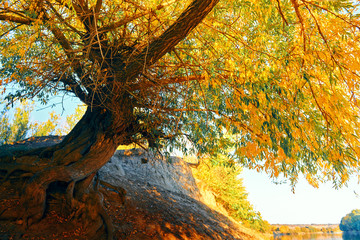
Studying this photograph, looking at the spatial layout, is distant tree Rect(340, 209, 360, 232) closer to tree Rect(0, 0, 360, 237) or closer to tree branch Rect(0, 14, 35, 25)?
tree Rect(0, 0, 360, 237)

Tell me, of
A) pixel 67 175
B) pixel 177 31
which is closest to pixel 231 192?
pixel 67 175

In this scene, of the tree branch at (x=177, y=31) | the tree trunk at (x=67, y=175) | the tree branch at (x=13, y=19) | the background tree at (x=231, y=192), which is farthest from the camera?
the background tree at (x=231, y=192)

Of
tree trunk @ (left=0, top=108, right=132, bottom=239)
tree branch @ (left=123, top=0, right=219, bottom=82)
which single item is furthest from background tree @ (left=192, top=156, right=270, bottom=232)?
tree branch @ (left=123, top=0, right=219, bottom=82)

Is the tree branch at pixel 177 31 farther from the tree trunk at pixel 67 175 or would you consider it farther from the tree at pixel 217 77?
the tree trunk at pixel 67 175

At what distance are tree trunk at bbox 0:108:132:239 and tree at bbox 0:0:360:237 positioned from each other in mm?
24

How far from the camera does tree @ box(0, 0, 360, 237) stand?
389 centimetres

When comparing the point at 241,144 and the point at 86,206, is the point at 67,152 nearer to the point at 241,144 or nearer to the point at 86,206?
the point at 86,206

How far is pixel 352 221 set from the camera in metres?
33.5

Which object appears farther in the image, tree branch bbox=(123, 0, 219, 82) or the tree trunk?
the tree trunk

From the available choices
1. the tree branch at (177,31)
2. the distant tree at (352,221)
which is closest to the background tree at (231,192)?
the tree branch at (177,31)

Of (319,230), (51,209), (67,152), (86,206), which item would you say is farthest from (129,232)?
(319,230)

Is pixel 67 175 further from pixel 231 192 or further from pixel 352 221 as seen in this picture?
pixel 352 221

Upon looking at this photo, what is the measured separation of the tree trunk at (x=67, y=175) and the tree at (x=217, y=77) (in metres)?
0.02

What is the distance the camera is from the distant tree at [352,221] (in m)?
32.7
